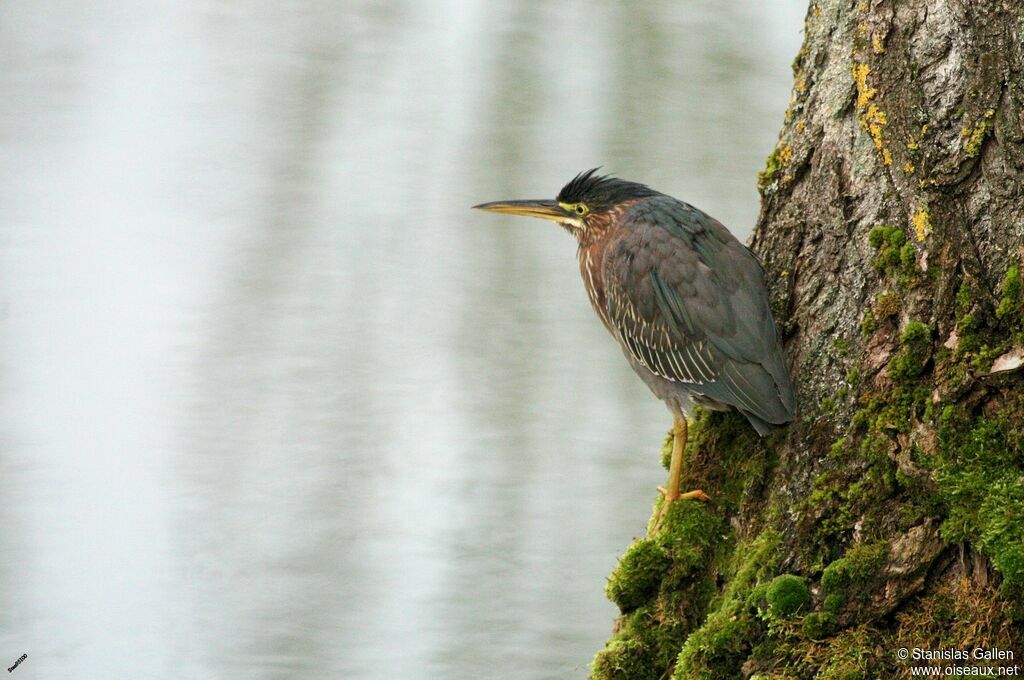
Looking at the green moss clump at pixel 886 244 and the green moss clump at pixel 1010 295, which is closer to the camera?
the green moss clump at pixel 1010 295

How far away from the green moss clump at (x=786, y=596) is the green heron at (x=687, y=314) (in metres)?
0.40

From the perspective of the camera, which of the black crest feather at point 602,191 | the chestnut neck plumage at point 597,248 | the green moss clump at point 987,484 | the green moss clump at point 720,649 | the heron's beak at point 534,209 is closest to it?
the green moss clump at point 987,484

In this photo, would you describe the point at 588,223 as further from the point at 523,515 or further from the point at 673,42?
the point at 673,42

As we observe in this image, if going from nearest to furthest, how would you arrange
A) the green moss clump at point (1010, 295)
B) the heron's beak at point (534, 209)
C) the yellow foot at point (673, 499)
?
1. the green moss clump at point (1010, 295)
2. the yellow foot at point (673, 499)
3. the heron's beak at point (534, 209)

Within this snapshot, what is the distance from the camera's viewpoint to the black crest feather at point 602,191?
356cm

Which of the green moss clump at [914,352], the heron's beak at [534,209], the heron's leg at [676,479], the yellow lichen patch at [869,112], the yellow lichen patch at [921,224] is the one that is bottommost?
the heron's leg at [676,479]

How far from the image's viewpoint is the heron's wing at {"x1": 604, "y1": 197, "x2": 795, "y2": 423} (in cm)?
280

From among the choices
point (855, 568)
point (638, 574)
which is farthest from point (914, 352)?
point (638, 574)

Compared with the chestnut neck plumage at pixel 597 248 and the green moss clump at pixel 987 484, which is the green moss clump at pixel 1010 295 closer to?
the green moss clump at pixel 987 484

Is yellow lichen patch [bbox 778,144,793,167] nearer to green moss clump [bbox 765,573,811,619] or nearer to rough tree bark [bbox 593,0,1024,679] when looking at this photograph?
rough tree bark [bbox 593,0,1024,679]

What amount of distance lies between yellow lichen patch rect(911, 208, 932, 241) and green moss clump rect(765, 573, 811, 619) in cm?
82

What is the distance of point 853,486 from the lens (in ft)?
8.21

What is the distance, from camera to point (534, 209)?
376 centimetres

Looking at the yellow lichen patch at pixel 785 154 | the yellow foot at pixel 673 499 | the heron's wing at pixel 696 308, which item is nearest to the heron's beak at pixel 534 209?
the heron's wing at pixel 696 308
